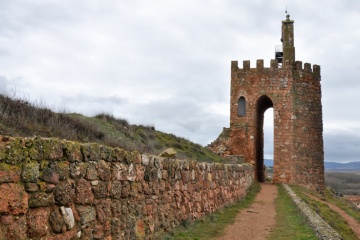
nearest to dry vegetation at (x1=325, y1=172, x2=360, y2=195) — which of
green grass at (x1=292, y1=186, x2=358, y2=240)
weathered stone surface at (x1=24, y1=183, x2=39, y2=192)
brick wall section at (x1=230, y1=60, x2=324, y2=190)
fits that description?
brick wall section at (x1=230, y1=60, x2=324, y2=190)

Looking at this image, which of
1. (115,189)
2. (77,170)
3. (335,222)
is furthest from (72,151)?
(335,222)

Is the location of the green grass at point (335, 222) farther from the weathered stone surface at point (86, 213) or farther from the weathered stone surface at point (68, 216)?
the weathered stone surface at point (68, 216)

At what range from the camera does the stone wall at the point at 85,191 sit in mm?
4176

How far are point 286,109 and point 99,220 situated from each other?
23.6 m

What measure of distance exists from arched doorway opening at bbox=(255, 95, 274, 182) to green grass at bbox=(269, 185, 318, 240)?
14455 millimetres

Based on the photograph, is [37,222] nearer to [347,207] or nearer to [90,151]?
[90,151]

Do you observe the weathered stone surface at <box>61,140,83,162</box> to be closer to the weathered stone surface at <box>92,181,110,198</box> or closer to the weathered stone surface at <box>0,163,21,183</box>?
the weathered stone surface at <box>92,181,110,198</box>

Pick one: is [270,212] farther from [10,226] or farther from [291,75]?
[291,75]

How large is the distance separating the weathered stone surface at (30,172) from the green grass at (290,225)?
257 inches

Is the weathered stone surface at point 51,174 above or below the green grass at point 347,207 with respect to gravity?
above

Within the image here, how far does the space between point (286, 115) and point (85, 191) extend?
937 inches

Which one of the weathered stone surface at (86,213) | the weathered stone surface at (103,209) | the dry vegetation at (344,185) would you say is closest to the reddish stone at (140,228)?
the weathered stone surface at (103,209)

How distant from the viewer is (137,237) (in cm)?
704

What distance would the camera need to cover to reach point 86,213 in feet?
17.9
